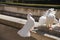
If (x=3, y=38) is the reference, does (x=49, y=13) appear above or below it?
above

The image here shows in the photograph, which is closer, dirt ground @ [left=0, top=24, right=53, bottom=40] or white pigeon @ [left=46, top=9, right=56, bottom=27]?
white pigeon @ [left=46, top=9, right=56, bottom=27]

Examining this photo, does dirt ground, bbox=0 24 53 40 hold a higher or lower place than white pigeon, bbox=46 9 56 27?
lower

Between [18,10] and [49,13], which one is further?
[18,10]

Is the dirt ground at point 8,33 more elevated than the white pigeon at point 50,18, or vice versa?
the white pigeon at point 50,18

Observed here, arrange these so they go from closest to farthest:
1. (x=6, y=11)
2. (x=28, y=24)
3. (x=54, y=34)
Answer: (x=54, y=34) → (x=28, y=24) → (x=6, y=11)

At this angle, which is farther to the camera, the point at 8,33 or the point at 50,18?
the point at 8,33

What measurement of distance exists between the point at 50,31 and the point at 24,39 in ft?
3.36

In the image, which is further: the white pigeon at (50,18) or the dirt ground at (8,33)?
the dirt ground at (8,33)

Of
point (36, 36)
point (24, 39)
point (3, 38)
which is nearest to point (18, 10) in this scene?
point (3, 38)

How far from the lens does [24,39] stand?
17.7 ft

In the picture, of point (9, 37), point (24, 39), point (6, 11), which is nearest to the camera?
point (24, 39)

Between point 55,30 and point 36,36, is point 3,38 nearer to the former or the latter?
point 36,36

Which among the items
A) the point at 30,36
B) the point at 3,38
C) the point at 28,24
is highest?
the point at 28,24

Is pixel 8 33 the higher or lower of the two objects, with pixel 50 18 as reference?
lower
